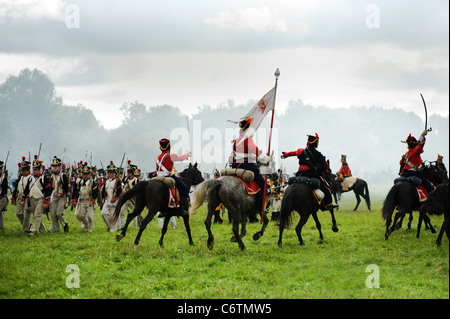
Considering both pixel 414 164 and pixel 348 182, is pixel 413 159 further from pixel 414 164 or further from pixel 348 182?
pixel 348 182

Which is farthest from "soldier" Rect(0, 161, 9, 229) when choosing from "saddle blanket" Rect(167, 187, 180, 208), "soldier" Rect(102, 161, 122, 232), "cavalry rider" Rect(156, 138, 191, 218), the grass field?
"saddle blanket" Rect(167, 187, 180, 208)

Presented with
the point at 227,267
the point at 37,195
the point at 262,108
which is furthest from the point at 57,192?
the point at 227,267

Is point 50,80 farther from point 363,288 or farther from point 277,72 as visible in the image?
point 363,288

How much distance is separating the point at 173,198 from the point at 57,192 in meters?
5.92

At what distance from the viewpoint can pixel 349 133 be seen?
173 m

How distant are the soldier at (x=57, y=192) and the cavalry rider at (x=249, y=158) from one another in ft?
22.7

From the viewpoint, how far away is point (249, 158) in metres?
13.4

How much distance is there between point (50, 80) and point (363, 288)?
293ft

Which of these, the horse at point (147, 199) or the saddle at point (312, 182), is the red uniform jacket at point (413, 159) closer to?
the saddle at point (312, 182)

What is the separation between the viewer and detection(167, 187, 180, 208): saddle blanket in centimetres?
1346

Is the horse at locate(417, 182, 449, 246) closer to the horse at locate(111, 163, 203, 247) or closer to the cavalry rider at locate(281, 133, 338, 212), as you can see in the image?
the cavalry rider at locate(281, 133, 338, 212)

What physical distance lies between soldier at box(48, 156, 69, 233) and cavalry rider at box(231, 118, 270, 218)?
22.7 feet
